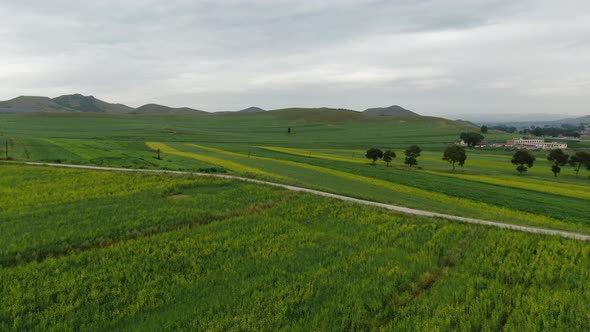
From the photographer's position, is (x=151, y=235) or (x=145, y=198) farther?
(x=145, y=198)

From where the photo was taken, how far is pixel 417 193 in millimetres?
38344

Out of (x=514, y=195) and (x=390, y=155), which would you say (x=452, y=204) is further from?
(x=390, y=155)

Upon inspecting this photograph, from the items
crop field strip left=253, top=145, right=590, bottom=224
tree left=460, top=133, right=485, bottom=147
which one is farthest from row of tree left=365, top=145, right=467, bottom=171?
tree left=460, top=133, right=485, bottom=147

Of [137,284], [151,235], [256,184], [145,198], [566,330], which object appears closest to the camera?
[566,330]

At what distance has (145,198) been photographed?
25359 mm

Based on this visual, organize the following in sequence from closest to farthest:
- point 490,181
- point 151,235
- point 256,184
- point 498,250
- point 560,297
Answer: point 560,297 < point 498,250 < point 151,235 < point 256,184 < point 490,181

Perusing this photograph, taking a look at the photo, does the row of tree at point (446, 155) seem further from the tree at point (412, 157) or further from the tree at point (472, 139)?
the tree at point (472, 139)

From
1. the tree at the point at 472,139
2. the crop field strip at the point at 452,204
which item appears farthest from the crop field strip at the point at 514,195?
the tree at the point at 472,139

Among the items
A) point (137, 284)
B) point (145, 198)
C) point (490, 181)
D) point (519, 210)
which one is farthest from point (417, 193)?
point (137, 284)

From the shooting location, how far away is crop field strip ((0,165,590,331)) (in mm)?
10227

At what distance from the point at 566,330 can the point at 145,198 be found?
24.2 m

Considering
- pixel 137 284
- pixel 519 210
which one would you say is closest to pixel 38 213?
pixel 137 284

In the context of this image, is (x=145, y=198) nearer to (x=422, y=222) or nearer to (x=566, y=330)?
(x=422, y=222)

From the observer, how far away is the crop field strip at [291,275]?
33.6 feet
